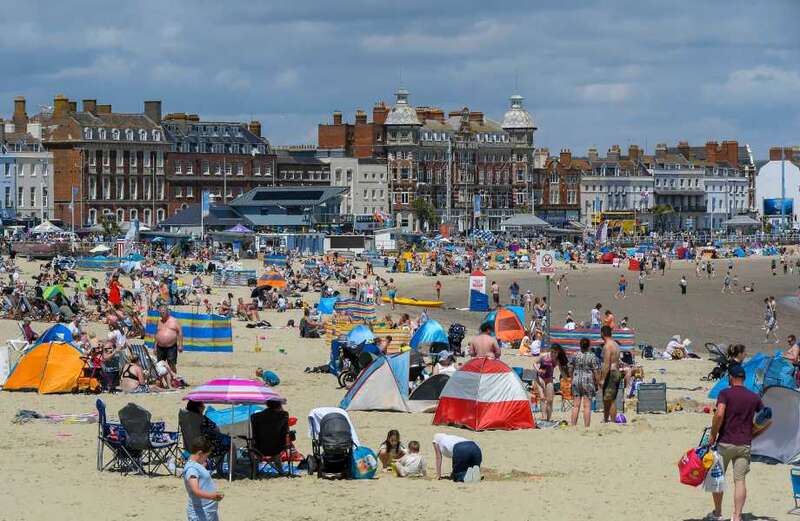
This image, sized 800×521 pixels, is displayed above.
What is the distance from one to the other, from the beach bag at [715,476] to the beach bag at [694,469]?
0.24 feet

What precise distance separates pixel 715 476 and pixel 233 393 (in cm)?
566

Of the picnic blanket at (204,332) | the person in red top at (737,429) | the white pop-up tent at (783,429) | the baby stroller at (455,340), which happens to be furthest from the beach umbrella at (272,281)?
the person in red top at (737,429)

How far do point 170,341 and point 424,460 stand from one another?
713 centimetres

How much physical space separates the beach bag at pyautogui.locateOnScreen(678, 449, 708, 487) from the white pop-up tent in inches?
122

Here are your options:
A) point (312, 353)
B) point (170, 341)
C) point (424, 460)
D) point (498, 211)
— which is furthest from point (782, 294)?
point (498, 211)

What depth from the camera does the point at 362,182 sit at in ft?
365

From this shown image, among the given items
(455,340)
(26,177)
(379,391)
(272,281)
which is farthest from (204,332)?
(26,177)

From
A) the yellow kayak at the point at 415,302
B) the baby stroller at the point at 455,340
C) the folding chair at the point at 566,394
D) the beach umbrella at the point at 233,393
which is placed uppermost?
the yellow kayak at the point at 415,302

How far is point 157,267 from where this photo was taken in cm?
5881

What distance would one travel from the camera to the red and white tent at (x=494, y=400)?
18.0m

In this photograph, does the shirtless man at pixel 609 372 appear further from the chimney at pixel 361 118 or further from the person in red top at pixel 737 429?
the chimney at pixel 361 118

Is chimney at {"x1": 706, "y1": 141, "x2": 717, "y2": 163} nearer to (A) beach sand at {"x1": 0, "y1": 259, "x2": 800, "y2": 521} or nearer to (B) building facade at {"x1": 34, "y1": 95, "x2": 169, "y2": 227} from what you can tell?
(B) building facade at {"x1": 34, "y1": 95, "x2": 169, "y2": 227}

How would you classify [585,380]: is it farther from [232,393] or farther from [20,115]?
[20,115]

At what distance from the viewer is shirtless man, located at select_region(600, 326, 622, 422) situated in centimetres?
1773
